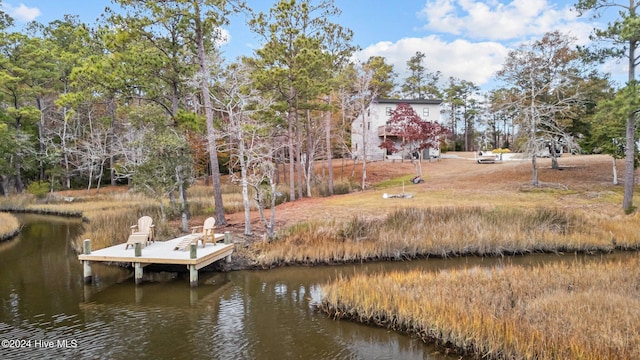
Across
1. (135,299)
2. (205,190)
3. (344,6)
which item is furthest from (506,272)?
(205,190)

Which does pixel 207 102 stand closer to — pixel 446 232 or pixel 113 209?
pixel 446 232

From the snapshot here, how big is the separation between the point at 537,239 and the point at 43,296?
15558 mm

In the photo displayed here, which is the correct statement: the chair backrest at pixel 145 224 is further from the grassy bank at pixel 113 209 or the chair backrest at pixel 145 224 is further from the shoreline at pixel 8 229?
the shoreline at pixel 8 229

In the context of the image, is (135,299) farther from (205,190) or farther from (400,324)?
(205,190)

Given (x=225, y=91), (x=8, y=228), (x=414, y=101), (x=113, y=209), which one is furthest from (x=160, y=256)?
(x=414, y=101)

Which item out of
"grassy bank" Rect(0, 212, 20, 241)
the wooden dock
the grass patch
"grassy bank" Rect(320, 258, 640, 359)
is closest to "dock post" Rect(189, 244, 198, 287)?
the wooden dock

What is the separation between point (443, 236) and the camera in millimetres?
13844

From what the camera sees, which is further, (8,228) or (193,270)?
(8,228)

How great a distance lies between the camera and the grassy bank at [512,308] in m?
5.93

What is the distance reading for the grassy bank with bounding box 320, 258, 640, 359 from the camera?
593cm

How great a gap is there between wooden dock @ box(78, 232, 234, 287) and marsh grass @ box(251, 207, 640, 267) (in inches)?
61.4

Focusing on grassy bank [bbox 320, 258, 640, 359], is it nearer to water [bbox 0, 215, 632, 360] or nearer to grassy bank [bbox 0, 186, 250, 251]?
water [bbox 0, 215, 632, 360]

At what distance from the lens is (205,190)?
29656 mm

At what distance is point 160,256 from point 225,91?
8.66 metres
